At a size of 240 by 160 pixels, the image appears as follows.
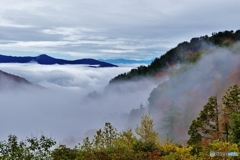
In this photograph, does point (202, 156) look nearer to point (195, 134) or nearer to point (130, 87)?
point (195, 134)

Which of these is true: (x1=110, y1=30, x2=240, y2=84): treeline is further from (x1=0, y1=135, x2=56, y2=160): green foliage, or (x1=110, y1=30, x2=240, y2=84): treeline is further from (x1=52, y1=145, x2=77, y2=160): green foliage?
(x1=0, y1=135, x2=56, y2=160): green foliage

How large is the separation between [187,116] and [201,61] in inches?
1470

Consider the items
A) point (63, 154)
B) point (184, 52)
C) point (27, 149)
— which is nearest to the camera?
point (27, 149)

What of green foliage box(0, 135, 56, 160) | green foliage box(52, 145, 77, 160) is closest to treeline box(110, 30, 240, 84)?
green foliage box(52, 145, 77, 160)

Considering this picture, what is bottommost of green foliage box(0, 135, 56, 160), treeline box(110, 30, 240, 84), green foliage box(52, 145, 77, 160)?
green foliage box(52, 145, 77, 160)

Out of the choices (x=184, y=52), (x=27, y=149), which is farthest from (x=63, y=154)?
(x=184, y=52)

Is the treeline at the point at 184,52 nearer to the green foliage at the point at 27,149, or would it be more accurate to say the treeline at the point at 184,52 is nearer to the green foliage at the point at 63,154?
the green foliage at the point at 63,154

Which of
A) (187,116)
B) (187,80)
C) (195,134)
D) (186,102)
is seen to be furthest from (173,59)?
(195,134)

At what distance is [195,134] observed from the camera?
43625mm

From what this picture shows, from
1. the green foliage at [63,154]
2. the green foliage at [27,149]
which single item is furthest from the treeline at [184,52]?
the green foliage at [27,149]

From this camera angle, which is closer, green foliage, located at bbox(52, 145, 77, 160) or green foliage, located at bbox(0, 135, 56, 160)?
green foliage, located at bbox(0, 135, 56, 160)

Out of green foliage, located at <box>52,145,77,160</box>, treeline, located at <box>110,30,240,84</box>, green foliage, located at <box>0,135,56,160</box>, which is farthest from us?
treeline, located at <box>110,30,240,84</box>

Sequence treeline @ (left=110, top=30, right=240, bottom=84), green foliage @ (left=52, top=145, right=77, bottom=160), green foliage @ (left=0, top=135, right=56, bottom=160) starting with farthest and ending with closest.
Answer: treeline @ (left=110, top=30, right=240, bottom=84), green foliage @ (left=52, top=145, right=77, bottom=160), green foliage @ (left=0, top=135, right=56, bottom=160)

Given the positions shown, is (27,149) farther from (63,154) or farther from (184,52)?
(184,52)
